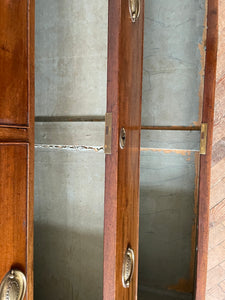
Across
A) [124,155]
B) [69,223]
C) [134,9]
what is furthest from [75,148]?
[134,9]

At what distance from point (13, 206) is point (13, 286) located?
20 centimetres

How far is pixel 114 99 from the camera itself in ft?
2.76

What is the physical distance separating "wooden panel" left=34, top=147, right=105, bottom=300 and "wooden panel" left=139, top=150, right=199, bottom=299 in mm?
481

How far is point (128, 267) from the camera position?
1014mm

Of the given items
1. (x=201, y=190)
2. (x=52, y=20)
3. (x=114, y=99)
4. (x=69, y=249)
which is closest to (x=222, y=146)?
(x=201, y=190)

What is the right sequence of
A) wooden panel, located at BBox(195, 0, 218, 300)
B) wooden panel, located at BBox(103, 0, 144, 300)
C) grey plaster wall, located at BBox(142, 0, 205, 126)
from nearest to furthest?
wooden panel, located at BBox(103, 0, 144, 300)
wooden panel, located at BBox(195, 0, 218, 300)
grey plaster wall, located at BBox(142, 0, 205, 126)

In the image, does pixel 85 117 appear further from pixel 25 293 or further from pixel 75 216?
pixel 25 293

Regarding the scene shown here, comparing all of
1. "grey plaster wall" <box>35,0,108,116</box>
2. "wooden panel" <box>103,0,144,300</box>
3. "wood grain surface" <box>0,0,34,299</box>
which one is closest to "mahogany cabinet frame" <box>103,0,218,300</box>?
"wooden panel" <box>103,0,144,300</box>

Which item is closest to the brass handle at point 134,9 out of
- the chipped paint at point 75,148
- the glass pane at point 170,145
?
the chipped paint at point 75,148

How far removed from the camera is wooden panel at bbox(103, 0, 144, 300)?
0.84m

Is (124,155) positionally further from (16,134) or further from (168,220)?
(168,220)

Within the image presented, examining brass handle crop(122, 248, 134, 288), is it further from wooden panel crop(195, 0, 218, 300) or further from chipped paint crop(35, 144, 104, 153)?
chipped paint crop(35, 144, 104, 153)

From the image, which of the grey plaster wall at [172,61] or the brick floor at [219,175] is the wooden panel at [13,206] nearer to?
the brick floor at [219,175]

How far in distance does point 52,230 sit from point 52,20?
3.91 feet
